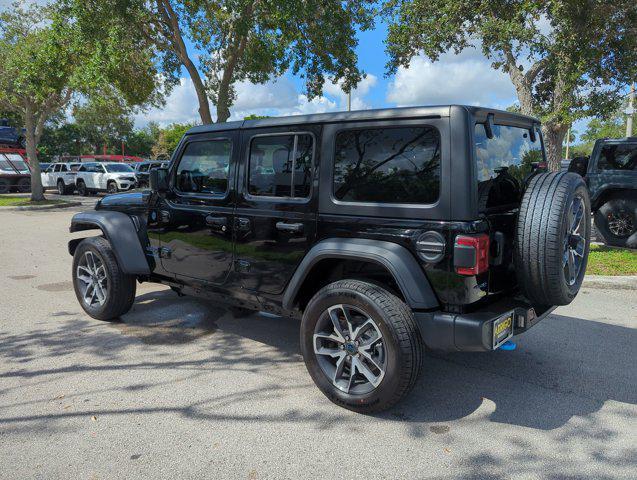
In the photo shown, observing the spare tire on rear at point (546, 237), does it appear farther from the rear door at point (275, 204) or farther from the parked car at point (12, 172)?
the parked car at point (12, 172)

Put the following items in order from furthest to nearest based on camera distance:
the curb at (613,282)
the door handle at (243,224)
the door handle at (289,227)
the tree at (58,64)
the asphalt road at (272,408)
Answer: the tree at (58,64), the curb at (613,282), the door handle at (243,224), the door handle at (289,227), the asphalt road at (272,408)

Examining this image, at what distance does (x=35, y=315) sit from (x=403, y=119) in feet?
14.4

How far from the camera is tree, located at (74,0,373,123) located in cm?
1148

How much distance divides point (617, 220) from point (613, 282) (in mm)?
2908

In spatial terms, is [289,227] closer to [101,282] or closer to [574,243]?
A: [574,243]

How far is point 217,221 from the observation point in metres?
4.03

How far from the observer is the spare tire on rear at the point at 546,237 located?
9.80 feet

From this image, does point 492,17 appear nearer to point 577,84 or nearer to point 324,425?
point 577,84

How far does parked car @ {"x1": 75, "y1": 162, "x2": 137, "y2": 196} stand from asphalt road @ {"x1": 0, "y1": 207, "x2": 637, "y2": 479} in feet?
63.4

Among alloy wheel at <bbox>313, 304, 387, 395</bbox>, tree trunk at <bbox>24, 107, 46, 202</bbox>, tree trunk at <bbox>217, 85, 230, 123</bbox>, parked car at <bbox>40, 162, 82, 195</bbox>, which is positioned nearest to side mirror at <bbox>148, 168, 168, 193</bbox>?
alloy wheel at <bbox>313, 304, 387, 395</bbox>

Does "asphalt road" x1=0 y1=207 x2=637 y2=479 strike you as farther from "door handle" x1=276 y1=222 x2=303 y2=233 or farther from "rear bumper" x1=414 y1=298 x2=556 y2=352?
"door handle" x1=276 y1=222 x2=303 y2=233

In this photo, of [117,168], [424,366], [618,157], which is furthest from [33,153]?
[424,366]

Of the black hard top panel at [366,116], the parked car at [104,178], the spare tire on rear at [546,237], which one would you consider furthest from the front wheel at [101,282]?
the parked car at [104,178]

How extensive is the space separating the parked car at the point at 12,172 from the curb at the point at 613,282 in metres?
27.1
